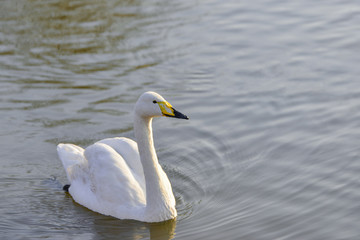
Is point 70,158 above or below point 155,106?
below

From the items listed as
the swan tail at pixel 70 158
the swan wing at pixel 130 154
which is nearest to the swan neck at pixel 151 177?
the swan wing at pixel 130 154

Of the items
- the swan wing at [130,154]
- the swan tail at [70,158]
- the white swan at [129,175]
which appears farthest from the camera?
the swan tail at [70,158]

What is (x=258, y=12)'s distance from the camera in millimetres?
15977

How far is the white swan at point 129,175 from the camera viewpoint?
28.3ft

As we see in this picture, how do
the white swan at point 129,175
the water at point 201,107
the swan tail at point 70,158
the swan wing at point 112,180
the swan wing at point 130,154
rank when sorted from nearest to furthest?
the white swan at point 129,175 < the water at point 201,107 < the swan wing at point 112,180 < the swan wing at point 130,154 < the swan tail at point 70,158

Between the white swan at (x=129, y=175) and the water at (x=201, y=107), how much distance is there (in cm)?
17

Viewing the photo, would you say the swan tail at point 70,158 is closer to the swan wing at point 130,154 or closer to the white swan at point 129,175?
the white swan at point 129,175

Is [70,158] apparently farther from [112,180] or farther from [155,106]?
[155,106]

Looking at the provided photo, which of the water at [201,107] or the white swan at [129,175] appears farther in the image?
the water at [201,107]

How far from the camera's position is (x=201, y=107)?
11867mm

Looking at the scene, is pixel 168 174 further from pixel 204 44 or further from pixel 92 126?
pixel 204 44

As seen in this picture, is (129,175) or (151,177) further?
(129,175)

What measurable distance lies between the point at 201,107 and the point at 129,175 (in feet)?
9.98

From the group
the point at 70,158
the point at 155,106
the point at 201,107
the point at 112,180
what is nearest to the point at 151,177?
the point at 112,180
